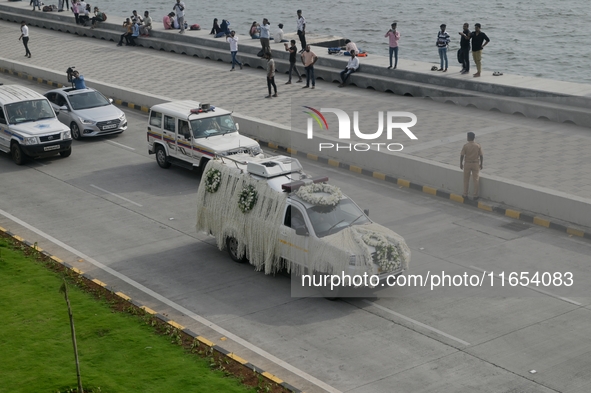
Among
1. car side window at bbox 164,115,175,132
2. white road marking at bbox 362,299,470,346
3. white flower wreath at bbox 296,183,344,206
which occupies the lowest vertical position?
white road marking at bbox 362,299,470,346

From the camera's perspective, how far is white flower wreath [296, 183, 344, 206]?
16219mm

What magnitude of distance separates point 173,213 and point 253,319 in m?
6.65

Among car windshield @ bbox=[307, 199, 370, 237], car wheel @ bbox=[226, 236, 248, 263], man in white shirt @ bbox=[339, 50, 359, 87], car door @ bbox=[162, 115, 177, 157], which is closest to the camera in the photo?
car windshield @ bbox=[307, 199, 370, 237]

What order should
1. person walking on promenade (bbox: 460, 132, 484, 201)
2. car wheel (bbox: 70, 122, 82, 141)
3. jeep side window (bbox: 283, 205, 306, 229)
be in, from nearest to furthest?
jeep side window (bbox: 283, 205, 306, 229) < person walking on promenade (bbox: 460, 132, 484, 201) < car wheel (bbox: 70, 122, 82, 141)

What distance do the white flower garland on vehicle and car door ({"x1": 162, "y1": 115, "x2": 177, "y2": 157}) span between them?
6486 mm

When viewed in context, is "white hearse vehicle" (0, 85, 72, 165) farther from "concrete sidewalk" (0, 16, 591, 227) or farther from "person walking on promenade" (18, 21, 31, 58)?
"person walking on promenade" (18, 21, 31, 58)

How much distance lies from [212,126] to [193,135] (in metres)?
0.70

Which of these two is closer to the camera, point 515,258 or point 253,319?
point 253,319

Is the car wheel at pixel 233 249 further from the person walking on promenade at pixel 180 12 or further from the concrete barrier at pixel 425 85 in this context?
the person walking on promenade at pixel 180 12

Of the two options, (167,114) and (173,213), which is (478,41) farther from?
(173,213)

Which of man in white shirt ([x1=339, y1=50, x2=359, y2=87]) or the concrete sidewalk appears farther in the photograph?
man in white shirt ([x1=339, y1=50, x2=359, y2=87])

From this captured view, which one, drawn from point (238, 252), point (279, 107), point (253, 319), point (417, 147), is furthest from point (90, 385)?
point (279, 107)

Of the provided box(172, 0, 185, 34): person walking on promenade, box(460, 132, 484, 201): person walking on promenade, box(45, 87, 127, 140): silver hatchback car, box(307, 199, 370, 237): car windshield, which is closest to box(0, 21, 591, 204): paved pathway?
box(460, 132, 484, 201): person walking on promenade

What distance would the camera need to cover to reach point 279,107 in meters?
31.0
